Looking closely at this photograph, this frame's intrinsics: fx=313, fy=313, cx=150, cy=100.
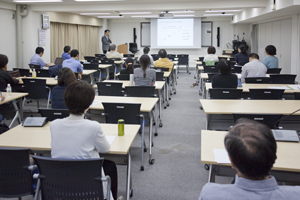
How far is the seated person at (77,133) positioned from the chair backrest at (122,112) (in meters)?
1.45

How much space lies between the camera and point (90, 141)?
7.60ft

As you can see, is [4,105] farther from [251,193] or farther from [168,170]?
[251,193]

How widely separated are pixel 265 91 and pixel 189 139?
4.70 ft

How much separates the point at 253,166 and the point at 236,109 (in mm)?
2648

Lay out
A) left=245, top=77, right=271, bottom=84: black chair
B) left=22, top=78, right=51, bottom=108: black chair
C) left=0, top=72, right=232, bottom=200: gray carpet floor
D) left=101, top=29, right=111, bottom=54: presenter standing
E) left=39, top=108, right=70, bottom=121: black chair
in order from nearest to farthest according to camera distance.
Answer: left=39, top=108, right=70, bottom=121: black chair → left=0, top=72, right=232, bottom=200: gray carpet floor → left=245, top=77, right=271, bottom=84: black chair → left=22, top=78, right=51, bottom=108: black chair → left=101, top=29, right=111, bottom=54: presenter standing

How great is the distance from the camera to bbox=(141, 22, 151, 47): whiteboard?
1762 centimetres

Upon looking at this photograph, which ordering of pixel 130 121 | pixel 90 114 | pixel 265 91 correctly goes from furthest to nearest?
pixel 265 91, pixel 90 114, pixel 130 121

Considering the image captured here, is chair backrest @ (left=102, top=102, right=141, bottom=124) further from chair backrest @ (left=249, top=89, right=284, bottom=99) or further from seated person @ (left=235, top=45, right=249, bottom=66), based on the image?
seated person @ (left=235, top=45, right=249, bottom=66)

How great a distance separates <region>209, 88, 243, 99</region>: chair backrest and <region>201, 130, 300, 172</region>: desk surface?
1.85 metres

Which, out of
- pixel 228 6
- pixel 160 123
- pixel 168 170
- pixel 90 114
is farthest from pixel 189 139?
pixel 228 6

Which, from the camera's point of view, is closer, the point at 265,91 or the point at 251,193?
the point at 251,193

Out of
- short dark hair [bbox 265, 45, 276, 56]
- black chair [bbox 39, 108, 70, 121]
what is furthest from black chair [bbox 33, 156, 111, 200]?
short dark hair [bbox 265, 45, 276, 56]

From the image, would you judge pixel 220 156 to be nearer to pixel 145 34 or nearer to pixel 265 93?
pixel 265 93

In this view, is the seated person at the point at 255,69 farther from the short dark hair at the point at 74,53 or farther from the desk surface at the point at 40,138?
the short dark hair at the point at 74,53
